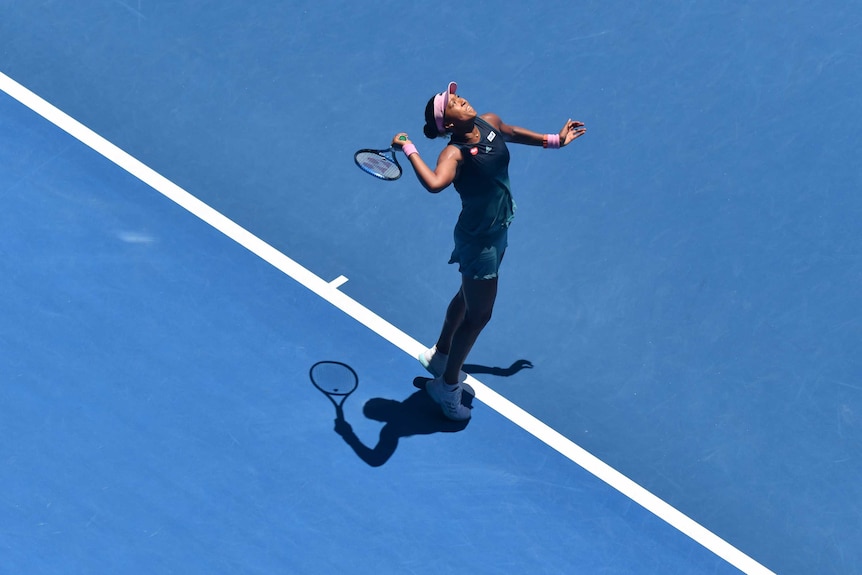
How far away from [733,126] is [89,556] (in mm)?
5686

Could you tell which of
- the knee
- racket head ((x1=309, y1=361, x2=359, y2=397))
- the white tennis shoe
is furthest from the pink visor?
racket head ((x1=309, y1=361, x2=359, y2=397))

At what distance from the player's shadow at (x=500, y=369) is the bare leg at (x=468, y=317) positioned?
45 cm

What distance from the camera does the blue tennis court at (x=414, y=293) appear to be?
6449 millimetres

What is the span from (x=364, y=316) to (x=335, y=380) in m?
0.64

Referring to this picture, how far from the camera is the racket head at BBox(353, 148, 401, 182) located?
6.59m

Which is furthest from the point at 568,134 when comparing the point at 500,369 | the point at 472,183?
the point at 500,369

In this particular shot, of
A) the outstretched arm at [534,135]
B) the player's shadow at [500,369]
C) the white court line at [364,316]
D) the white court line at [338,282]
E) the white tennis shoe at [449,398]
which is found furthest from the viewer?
the white court line at [338,282]

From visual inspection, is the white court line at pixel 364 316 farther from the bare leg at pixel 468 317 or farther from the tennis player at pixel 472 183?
the tennis player at pixel 472 183

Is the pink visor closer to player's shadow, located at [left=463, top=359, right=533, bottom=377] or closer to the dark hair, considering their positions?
the dark hair

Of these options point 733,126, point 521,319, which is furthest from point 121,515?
point 733,126

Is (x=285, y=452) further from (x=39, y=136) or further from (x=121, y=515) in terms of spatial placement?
(x=39, y=136)

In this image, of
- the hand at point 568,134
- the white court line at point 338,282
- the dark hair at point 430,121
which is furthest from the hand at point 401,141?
the white court line at point 338,282

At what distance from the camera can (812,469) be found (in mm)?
6926

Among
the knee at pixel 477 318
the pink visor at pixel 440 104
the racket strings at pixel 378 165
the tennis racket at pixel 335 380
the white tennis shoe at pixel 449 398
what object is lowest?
the tennis racket at pixel 335 380
